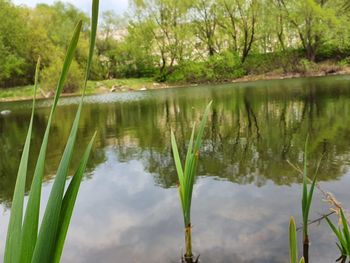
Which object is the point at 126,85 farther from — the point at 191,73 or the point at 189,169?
the point at 189,169

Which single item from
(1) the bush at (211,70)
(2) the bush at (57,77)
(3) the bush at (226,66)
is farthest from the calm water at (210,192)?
(1) the bush at (211,70)

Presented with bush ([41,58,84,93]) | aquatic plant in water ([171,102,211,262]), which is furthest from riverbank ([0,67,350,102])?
aquatic plant in water ([171,102,211,262])

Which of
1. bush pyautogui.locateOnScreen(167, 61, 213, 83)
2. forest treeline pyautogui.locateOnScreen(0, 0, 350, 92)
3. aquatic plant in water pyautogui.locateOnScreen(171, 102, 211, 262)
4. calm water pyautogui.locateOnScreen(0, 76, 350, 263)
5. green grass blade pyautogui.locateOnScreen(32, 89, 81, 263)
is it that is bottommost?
calm water pyautogui.locateOnScreen(0, 76, 350, 263)

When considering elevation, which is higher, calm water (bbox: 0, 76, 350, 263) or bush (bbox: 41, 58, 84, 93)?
bush (bbox: 41, 58, 84, 93)

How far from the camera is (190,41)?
56.0 metres

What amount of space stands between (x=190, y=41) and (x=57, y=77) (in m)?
22.6

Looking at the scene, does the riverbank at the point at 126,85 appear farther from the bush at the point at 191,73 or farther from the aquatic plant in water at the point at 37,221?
the aquatic plant in water at the point at 37,221

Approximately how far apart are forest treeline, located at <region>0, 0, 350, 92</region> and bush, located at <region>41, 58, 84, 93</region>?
0.13m

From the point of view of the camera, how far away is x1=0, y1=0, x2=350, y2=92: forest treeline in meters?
45.9

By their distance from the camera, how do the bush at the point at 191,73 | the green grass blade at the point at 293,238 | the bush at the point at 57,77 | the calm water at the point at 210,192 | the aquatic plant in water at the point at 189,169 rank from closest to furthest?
the green grass blade at the point at 293,238
the aquatic plant in water at the point at 189,169
the calm water at the point at 210,192
the bush at the point at 57,77
the bush at the point at 191,73

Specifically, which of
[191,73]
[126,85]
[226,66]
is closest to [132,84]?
[126,85]

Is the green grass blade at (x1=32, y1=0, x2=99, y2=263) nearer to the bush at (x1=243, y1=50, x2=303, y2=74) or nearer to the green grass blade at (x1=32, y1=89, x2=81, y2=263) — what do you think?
the green grass blade at (x1=32, y1=89, x2=81, y2=263)

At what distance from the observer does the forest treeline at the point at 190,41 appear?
4594 cm

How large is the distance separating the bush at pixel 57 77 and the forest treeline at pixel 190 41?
13cm
